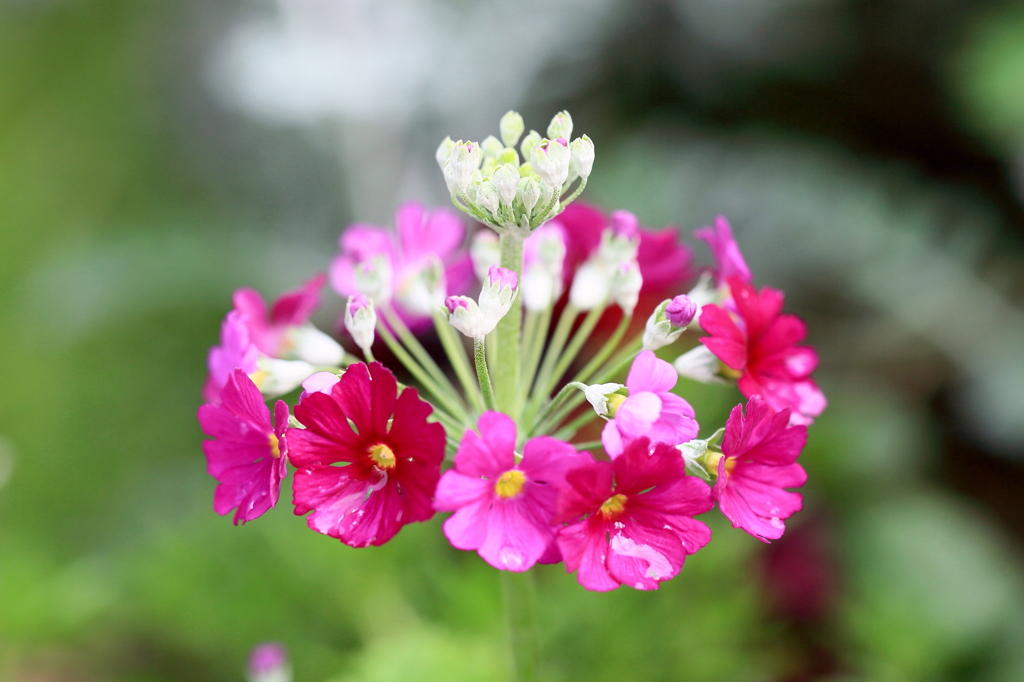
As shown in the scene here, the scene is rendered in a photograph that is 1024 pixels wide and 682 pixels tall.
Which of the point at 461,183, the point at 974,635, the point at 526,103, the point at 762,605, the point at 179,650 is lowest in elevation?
the point at 179,650

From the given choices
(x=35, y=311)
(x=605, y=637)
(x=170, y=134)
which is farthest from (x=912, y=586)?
(x=170, y=134)

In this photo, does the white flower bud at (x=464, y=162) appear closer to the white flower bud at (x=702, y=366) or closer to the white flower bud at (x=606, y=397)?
the white flower bud at (x=606, y=397)

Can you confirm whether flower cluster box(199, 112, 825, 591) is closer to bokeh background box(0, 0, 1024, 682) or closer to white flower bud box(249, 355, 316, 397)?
white flower bud box(249, 355, 316, 397)

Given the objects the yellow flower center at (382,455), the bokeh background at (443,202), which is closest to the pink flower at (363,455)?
the yellow flower center at (382,455)

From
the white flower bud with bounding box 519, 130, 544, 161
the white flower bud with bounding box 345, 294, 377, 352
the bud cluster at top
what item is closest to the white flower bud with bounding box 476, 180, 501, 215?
the bud cluster at top

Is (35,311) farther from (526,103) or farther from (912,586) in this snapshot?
(912,586)

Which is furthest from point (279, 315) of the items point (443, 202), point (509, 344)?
point (443, 202)
